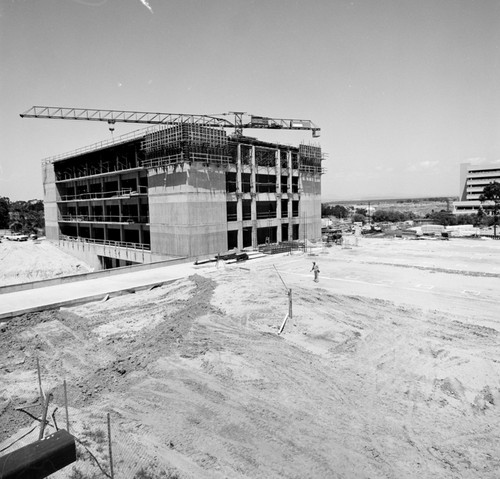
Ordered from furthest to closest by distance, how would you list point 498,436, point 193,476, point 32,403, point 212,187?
point 212,187 → point 32,403 → point 498,436 → point 193,476

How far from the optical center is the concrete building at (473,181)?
Answer: 13400 centimetres

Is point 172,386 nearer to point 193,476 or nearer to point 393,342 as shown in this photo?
point 193,476

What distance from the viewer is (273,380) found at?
11.0 meters

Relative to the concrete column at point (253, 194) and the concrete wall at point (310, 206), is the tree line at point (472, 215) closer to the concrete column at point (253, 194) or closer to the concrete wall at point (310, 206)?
the concrete wall at point (310, 206)

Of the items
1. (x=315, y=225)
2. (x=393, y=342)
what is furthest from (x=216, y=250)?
(x=393, y=342)

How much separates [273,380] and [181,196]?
2631 centimetres

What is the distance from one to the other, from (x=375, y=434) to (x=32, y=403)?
9085 mm

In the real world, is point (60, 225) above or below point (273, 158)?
below

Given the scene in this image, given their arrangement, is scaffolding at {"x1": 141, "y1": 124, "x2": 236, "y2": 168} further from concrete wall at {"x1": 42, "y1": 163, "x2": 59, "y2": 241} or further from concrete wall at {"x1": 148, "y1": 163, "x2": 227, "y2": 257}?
concrete wall at {"x1": 42, "y1": 163, "x2": 59, "y2": 241}

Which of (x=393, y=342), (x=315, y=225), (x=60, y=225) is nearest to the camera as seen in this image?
(x=393, y=342)

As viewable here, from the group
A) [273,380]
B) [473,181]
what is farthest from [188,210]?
[473,181]

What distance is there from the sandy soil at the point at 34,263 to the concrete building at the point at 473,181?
13044 cm

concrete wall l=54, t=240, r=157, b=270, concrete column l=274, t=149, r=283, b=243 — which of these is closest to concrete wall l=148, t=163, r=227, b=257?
concrete wall l=54, t=240, r=157, b=270

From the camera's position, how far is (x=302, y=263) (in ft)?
107
